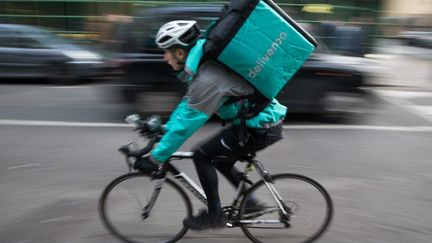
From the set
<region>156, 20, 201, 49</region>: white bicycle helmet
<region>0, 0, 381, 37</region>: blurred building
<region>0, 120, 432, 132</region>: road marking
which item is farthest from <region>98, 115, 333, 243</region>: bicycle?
<region>0, 0, 381, 37</region>: blurred building

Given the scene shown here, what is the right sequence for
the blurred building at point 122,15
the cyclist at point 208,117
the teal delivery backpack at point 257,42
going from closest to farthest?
1. the teal delivery backpack at point 257,42
2. the cyclist at point 208,117
3. the blurred building at point 122,15

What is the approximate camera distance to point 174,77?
6656 millimetres

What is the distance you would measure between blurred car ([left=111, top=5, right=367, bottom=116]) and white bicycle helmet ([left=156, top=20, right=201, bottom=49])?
376 centimetres

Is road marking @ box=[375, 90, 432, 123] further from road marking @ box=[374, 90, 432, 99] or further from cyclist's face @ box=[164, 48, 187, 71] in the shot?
cyclist's face @ box=[164, 48, 187, 71]

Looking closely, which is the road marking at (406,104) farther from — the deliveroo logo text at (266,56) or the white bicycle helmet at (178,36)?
the white bicycle helmet at (178,36)

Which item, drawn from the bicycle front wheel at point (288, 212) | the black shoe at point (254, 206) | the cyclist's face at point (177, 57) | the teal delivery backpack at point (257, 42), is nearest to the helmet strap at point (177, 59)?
the cyclist's face at point (177, 57)

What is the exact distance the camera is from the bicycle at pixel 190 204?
3.20 metres

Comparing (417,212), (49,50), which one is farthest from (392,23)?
(417,212)

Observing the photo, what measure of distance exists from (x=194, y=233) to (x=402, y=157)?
10.4ft

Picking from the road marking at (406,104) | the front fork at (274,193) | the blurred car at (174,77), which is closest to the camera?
the front fork at (274,193)

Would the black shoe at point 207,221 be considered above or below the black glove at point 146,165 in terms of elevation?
below

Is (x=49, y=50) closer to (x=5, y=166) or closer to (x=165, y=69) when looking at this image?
(x=165, y=69)

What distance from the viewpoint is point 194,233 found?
3.56 meters

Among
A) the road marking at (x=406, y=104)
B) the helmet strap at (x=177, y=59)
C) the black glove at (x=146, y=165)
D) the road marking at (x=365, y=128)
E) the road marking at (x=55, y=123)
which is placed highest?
the helmet strap at (x=177, y=59)
